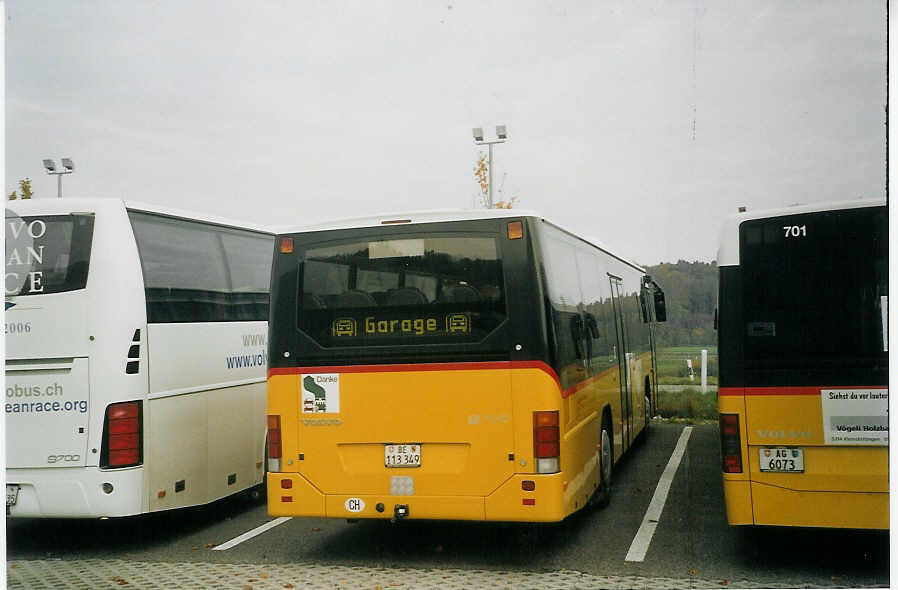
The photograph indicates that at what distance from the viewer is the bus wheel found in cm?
935

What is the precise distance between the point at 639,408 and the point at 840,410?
7.10m

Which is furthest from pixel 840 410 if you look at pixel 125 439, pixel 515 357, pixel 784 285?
pixel 125 439

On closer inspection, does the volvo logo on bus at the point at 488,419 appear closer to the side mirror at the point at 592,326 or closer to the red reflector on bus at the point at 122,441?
the side mirror at the point at 592,326

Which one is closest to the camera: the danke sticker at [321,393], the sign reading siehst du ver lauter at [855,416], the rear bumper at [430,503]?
the sign reading siehst du ver lauter at [855,416]

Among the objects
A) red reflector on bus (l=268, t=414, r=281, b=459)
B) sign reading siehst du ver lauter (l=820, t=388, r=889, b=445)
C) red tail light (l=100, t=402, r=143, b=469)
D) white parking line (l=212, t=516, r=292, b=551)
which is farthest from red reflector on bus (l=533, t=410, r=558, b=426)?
red tail light (l=100, t=402, r=143, b=469)

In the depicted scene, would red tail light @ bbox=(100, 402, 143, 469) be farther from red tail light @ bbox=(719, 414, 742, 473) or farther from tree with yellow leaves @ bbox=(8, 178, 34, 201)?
red tail light @ bbox=(719, 414, 742, 473)

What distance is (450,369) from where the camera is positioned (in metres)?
7.26

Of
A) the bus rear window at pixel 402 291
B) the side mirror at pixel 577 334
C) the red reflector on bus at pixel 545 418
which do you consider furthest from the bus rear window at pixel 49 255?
the side mirror at pixel 577 334

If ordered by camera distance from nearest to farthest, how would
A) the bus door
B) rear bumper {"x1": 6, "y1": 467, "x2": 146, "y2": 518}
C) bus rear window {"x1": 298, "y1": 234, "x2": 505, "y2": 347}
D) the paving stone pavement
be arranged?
the paving stone pavement → bus rear window {"x1": 298, "y1": 234, "x2": 505, "y2": 347} → rear bumper {"x1": 6, "y1": 467, "x2": 146, "y2": 518} → the bus door

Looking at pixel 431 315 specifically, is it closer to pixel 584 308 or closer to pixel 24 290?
pixel 584 308

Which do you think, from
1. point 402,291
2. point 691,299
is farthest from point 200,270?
point 691,299

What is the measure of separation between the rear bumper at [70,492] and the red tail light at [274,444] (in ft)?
4.58

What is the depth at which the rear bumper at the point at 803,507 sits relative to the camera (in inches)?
258

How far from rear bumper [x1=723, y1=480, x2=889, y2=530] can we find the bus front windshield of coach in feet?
2.68
